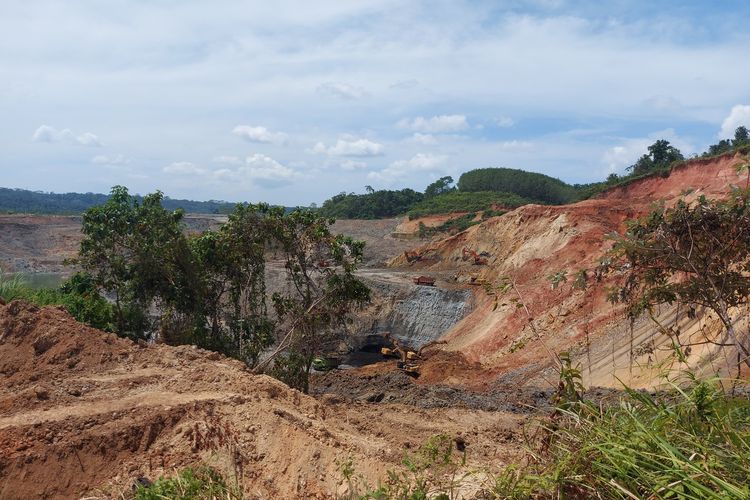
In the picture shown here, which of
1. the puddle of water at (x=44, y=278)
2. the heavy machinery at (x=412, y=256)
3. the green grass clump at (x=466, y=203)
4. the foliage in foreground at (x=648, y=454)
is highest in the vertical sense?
the green grass clump at (x=466, y=203)

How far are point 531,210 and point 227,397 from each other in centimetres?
3116

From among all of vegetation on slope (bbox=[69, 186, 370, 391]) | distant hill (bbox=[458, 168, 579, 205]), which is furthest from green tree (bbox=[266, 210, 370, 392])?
distant hill (bbox=[458, 168, 579, 205])

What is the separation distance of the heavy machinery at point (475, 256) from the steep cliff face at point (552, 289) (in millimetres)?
287

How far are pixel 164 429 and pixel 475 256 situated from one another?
3187cm

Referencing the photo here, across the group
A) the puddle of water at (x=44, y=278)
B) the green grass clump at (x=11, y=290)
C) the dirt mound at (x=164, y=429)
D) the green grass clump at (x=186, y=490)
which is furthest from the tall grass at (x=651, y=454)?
the puddle of water at (x=44, y=278)

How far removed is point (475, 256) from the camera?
38094 mm

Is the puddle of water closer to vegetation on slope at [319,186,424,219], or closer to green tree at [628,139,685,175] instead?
vegetation on slope at [319,186,424,219]

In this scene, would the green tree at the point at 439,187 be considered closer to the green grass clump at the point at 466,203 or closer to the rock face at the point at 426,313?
the green grass clump at the point at 466,203

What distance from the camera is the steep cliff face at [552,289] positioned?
18.5 metres

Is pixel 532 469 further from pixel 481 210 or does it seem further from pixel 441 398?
pixel 481 210

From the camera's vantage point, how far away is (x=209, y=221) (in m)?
84.9

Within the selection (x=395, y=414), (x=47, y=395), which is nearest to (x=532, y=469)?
(x=47, y=395)

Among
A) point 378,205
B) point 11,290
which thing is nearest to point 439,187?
point 378,205

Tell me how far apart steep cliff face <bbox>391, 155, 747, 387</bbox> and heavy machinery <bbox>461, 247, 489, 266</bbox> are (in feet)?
0.94
